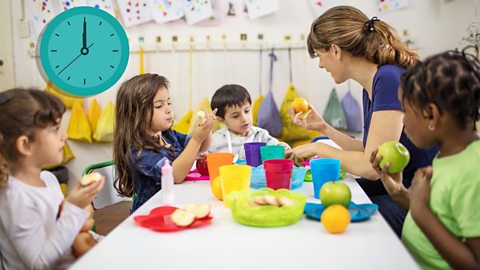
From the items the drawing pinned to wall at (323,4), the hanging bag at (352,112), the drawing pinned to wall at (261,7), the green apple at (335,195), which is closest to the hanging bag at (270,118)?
the hanging bag at (352,112)

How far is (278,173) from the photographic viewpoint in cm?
154

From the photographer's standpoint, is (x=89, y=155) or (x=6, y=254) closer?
(x=6, y=254)

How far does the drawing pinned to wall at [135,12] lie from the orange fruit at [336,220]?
3248mm

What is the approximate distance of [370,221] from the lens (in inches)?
48.4

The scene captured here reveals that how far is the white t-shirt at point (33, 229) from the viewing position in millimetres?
1193

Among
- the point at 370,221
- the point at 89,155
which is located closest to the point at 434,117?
the point at 370,221

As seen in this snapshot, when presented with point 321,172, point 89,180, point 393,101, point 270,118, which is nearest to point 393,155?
point 321,172

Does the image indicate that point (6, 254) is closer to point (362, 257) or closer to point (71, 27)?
point (362, 257)

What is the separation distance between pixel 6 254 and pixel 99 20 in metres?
1.22

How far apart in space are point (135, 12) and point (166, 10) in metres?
0.26

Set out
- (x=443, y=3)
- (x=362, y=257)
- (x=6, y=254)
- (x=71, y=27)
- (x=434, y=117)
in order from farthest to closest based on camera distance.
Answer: (x=443, y=3), (x=71, y=27), (x=6, y=254), (x=434, y=117), (x=362, y=257)

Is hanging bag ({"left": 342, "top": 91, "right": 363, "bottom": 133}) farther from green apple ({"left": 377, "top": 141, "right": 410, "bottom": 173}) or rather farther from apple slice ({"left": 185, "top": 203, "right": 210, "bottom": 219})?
apple slice ({"left": 185, "top": 203, "right": 210, "bottom": 219})

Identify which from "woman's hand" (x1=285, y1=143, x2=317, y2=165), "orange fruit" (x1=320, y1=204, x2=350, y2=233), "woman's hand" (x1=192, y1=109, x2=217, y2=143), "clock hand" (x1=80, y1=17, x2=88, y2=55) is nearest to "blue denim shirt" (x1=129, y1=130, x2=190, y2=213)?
"woman's hand" (x1=192, y1=109, x2=217, y2=143)

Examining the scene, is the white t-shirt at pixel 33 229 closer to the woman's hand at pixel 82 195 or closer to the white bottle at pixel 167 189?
the woman's hand at pixel 82 195
